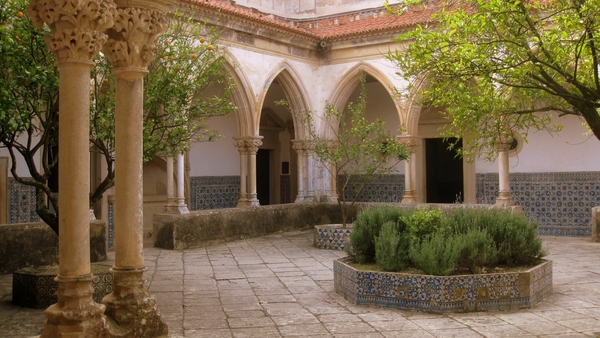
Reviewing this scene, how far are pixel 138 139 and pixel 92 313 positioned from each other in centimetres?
134

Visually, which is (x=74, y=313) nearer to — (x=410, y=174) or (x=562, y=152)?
(x=410, y=174)

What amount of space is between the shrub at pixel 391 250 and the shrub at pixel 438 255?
12 cm

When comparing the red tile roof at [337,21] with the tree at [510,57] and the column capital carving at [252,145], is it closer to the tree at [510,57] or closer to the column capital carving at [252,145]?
the column capital carving at [252,145]

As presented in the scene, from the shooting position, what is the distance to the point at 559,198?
43.8 ft

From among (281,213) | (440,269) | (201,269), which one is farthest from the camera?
(281,213)

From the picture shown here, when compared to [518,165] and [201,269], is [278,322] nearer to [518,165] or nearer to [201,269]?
[201,269]

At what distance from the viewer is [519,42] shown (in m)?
5.16

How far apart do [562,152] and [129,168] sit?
36.6 feet

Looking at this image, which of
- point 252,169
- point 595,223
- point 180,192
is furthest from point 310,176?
point 595,223

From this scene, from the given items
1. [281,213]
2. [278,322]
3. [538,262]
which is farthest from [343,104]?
[278,322]

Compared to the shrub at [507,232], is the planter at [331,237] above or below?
below

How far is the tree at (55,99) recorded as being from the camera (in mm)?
5949

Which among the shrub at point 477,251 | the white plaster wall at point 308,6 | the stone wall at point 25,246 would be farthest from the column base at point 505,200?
the stone wall at point 25,246

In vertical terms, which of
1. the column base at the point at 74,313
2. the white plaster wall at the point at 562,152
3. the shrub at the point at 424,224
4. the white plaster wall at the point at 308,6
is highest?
the white plaster wall at the point at 308,6
